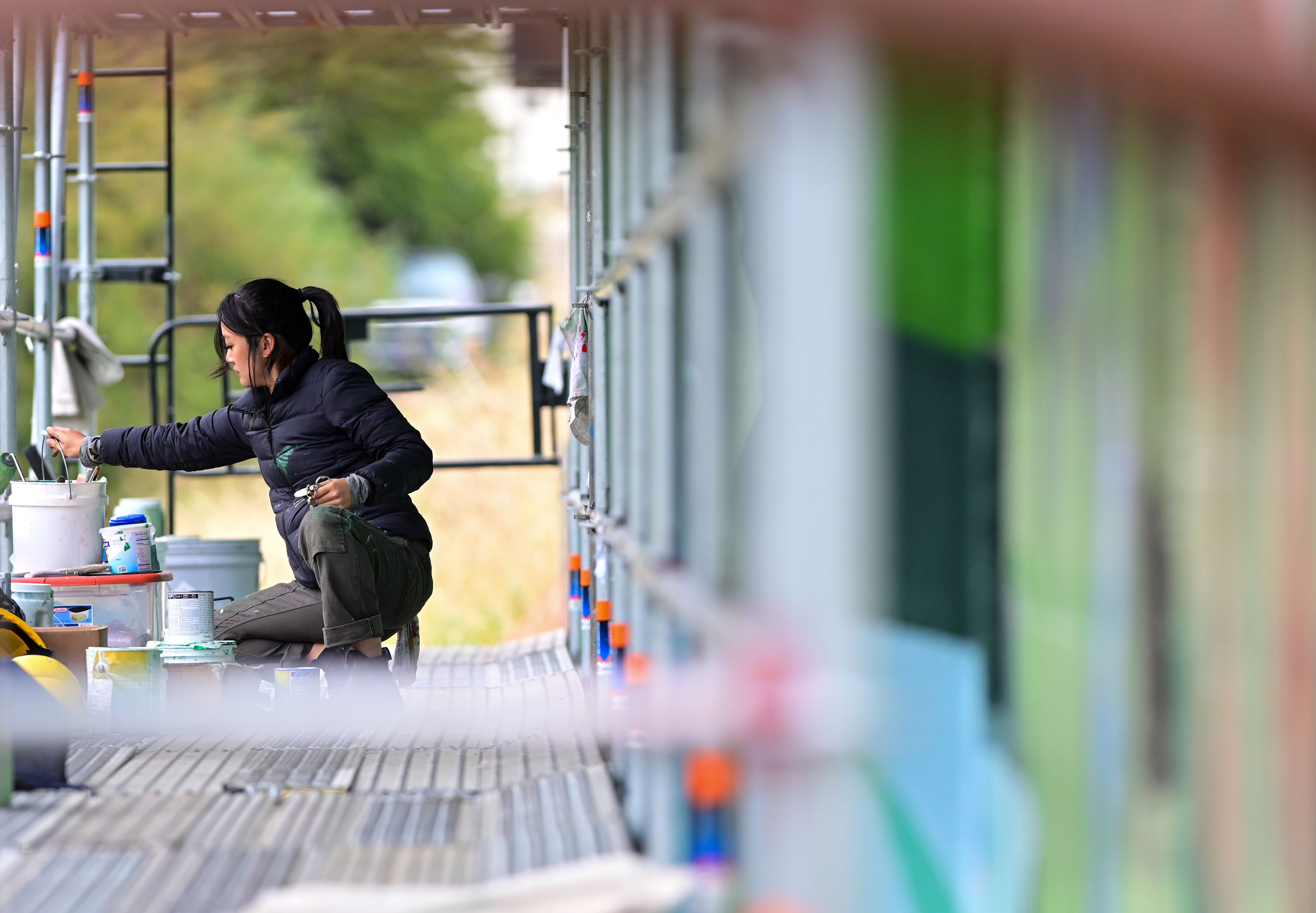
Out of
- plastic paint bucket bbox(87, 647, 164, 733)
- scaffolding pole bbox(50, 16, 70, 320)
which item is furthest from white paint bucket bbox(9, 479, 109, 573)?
scaffolding pole bbox(50, 16, 70, 320)

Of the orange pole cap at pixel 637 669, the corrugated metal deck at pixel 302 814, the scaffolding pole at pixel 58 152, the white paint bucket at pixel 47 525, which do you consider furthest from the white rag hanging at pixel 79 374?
the orange pole cap at pixel 637 669

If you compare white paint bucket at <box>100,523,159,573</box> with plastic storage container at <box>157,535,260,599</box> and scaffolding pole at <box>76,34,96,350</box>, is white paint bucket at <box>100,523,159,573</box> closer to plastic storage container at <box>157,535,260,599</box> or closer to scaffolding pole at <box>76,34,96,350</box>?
plastic storage container at <box>157,535,260,599</box>

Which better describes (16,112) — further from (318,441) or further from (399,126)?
(399,126)

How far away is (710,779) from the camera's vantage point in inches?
87.5

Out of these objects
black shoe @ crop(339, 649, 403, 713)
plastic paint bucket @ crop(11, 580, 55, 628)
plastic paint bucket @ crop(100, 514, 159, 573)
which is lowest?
black shoe @ crop(339, 649, 403, 713)

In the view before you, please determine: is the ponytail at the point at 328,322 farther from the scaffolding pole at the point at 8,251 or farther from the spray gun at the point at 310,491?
the scaffolding pole at the point at 8,251

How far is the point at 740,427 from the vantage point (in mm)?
2428

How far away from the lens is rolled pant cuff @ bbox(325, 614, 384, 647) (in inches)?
203

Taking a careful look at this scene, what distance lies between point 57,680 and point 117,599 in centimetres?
153

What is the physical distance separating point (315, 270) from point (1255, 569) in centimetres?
2576

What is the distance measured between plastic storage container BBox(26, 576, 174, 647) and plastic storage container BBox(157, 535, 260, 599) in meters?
1.09

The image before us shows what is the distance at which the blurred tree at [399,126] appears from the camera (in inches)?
1082

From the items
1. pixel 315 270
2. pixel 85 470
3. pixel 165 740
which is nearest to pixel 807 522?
pixel 165 740

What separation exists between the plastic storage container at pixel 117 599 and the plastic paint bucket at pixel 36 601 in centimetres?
3
